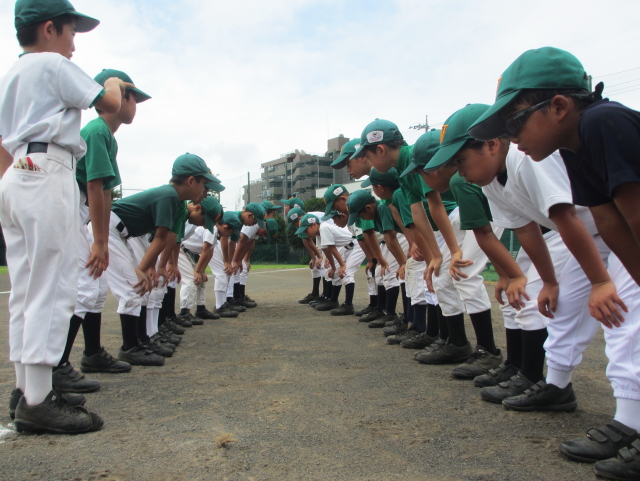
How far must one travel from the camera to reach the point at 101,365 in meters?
3.78

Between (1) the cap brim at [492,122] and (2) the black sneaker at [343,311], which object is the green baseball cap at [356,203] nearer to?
(2) the black sneaker at [343,311]

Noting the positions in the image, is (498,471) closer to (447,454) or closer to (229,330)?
(447,454)

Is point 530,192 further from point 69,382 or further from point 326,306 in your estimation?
point 326,306

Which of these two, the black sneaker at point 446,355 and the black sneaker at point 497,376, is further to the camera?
the black sneaker at point 446,355

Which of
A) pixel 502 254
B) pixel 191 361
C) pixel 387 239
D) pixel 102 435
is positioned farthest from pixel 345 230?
pixel 102 435

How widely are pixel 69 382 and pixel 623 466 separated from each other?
2.99m

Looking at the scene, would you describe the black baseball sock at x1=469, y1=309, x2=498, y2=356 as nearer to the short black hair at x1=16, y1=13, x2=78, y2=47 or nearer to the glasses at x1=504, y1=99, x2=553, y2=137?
the glasses at x1=504, y1=99, x2=553, y2=137

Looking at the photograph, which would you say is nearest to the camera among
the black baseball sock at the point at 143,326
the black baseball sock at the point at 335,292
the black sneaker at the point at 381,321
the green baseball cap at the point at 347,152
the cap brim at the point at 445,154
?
the cap brim at the point at 445,154

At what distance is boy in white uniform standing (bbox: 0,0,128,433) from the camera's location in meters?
2.32

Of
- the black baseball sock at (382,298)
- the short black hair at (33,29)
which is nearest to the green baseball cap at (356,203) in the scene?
the black baseball sock at (382,298)

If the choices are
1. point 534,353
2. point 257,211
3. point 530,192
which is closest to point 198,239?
point 257,211

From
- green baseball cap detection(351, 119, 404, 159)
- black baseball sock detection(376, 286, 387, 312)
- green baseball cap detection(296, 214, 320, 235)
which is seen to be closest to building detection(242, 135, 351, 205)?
green baseball cap detection(296, 214, 320, 235)

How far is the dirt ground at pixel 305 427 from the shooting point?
1911mm

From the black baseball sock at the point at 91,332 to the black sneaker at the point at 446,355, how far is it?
251 cm
